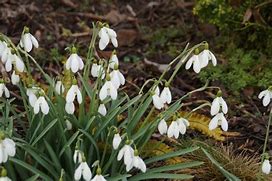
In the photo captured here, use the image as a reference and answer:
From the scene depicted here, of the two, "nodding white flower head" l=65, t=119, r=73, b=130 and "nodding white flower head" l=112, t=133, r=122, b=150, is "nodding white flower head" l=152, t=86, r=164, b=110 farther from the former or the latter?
"nodding white flower head" l=65, t=119, r=73, b=130

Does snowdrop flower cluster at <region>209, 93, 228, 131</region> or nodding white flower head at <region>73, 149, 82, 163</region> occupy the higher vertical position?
snowdrop flower cluster at <region>209, 93, 228, 131</region>

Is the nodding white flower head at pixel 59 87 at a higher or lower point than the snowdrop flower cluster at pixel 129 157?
higher

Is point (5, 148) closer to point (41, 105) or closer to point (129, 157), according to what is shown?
point (41, 105)

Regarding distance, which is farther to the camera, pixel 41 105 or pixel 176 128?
pixel 176 128

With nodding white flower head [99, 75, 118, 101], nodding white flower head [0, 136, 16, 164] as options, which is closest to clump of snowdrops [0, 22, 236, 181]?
nodding white flower head [99, 75, 118, 101]

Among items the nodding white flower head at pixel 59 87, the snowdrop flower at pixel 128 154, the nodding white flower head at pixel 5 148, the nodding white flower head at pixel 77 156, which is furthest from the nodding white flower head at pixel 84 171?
the nodding white flower head at pixel 59 87

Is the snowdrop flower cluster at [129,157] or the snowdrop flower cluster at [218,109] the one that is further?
the snowdrop flower cluster at [218,109]

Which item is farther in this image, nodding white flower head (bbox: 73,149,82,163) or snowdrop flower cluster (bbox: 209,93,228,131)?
snowdrop flower cluster (bbox: 209,93,228,131)

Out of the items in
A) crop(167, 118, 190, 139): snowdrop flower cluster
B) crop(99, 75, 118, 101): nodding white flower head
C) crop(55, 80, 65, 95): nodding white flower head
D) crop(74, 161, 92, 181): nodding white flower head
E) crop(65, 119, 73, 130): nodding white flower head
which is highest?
crop(99, 75, 118, 101): nodding white flower head

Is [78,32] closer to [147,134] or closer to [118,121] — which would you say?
[118,121]

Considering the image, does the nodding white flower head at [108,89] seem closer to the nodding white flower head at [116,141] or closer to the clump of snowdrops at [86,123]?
the clump of snowdrops at [86,123]


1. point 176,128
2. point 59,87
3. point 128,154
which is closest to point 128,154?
point 128,154
